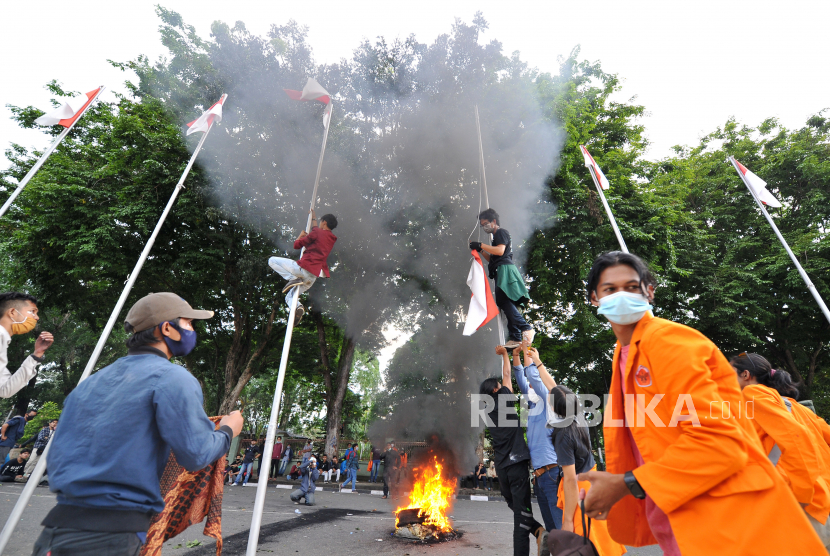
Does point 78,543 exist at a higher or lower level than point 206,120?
lower

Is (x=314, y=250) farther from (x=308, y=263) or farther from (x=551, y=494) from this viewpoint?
(x=551, y=494)

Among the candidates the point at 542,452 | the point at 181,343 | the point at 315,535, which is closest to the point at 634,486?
the point at 181,343

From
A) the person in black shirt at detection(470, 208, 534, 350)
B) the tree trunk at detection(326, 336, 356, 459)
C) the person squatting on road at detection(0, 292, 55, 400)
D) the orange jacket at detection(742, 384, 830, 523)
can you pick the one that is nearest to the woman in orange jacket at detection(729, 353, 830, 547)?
the orange jacket at detection(742, 384, 830, 523)

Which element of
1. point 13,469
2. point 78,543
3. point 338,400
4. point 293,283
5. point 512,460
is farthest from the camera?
point 338,400

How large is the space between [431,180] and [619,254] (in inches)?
405

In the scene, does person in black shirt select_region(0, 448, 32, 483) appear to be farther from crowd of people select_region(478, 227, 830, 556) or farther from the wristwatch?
the wristwatch

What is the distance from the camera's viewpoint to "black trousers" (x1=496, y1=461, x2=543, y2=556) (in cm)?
343

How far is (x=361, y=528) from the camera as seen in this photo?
577 cm

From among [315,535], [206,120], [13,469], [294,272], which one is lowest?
[315,535]

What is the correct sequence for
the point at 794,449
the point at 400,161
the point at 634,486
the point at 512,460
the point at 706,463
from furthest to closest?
the point at 400,161 < the point at 512,460 < the point at 794,449 < the point at 634,486 < the point at 706,463

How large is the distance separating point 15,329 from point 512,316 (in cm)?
452

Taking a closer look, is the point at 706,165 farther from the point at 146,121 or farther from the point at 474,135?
the point at 146,121

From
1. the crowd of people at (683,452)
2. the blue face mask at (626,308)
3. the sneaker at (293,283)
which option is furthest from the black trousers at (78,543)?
the sneaker at (293,283)

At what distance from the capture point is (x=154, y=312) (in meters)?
1.73
